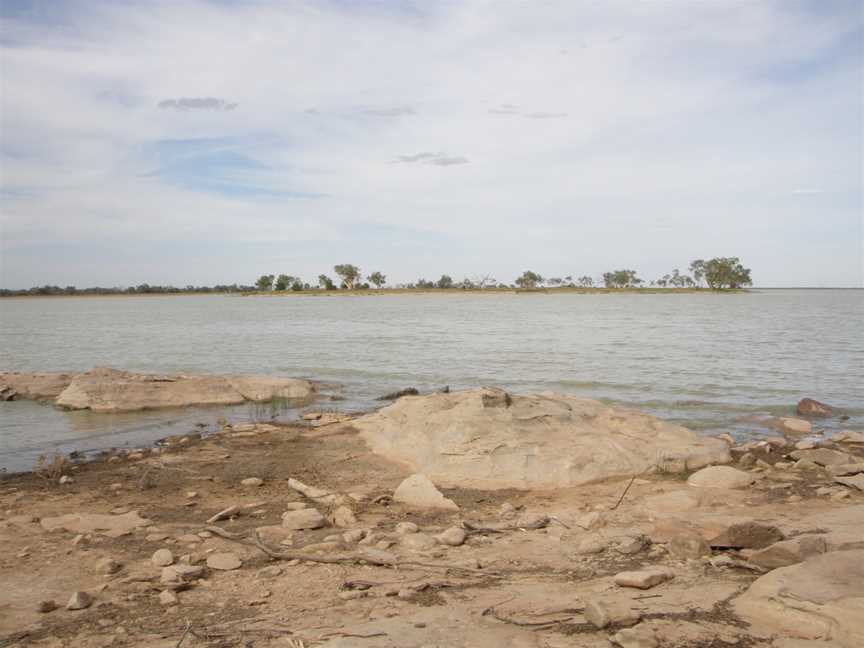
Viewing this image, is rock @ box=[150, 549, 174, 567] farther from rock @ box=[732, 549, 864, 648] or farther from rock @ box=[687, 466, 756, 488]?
rock @ box=[687, 466, 756, 488]

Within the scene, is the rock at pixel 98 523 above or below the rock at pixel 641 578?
below

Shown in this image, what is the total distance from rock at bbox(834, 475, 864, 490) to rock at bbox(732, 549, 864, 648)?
3.98 metres

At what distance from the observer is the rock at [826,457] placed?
30.8 ft

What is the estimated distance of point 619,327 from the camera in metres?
42.4

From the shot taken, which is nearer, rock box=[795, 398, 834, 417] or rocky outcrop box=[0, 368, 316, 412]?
rock box=[795, 398, 834, 417]

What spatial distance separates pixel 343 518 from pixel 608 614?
12.2 ft

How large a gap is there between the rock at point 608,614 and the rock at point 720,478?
4.64 metres

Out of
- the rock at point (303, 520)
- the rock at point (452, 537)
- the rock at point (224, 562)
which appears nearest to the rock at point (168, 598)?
the rock at point (224, 562)

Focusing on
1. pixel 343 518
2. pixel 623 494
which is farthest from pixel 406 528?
pixel 623 494

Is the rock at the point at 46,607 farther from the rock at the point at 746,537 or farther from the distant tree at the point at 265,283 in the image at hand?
the distant tree at the point at 265,283

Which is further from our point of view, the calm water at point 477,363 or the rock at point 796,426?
the calm water at point 477,363

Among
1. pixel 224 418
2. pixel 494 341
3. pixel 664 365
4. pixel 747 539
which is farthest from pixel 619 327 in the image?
pixel 747 539

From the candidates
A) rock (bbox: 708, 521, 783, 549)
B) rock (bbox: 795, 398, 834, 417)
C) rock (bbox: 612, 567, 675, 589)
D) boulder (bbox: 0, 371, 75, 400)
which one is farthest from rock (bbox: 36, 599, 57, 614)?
rock (bbox: 795, 398, 834, 417)

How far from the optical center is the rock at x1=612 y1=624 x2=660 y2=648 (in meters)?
3.95
